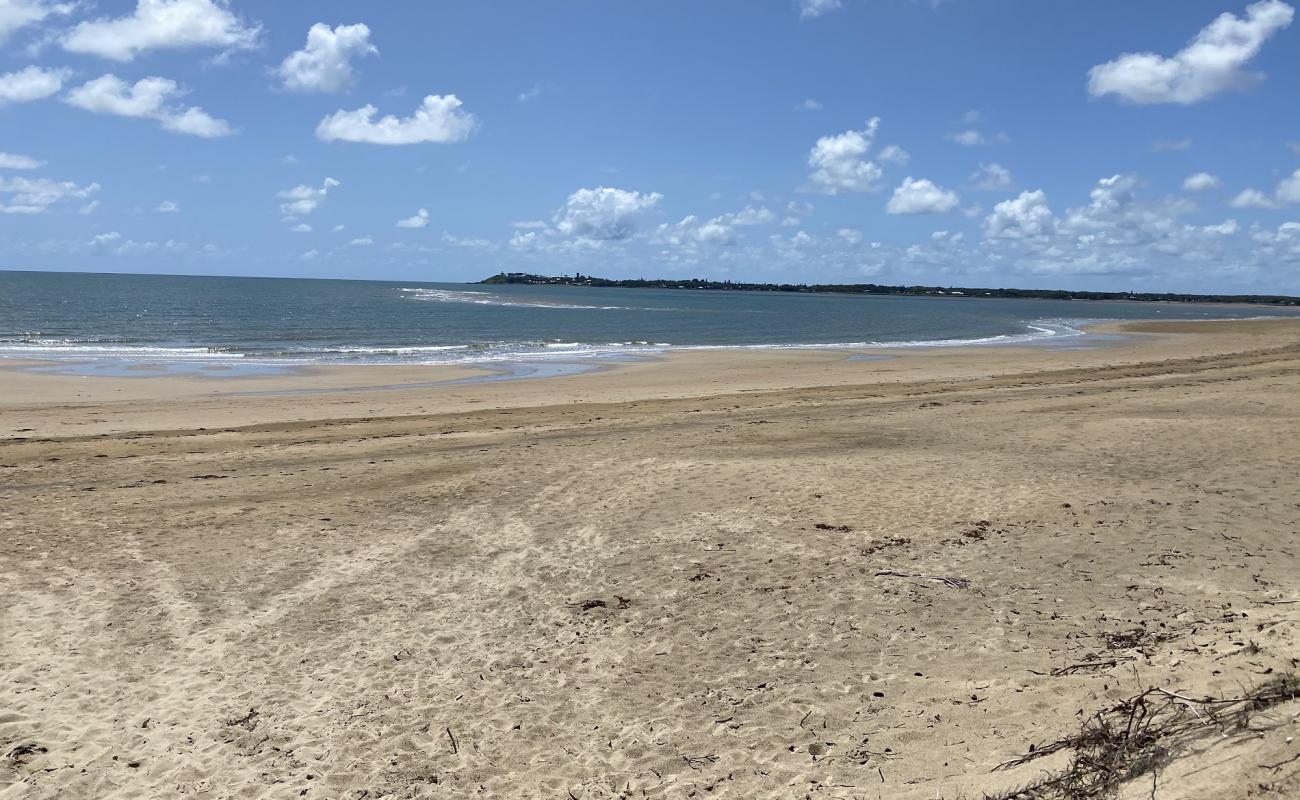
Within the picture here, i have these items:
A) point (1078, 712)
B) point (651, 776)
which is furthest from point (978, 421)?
point (651, 776)

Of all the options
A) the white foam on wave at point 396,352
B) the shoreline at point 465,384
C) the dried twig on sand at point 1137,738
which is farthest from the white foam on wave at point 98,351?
the dried twig on sand at point 1137,738

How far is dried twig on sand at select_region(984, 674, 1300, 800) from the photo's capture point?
3.81m

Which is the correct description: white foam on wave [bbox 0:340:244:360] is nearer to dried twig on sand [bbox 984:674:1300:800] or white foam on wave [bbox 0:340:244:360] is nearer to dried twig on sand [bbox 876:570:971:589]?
dried twig on sand [bbox 876:570:971:589]

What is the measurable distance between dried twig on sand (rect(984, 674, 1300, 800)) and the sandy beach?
3.2 inches

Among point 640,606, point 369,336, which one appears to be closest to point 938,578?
point 640,606

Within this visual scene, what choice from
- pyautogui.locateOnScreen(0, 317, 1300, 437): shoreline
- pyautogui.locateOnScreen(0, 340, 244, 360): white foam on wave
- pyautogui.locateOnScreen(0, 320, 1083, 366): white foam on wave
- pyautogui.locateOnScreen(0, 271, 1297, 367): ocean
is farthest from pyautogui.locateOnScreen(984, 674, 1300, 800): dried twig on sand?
pyautogui.locateOnScreen(0, 340, 244, 360): white foam on wave

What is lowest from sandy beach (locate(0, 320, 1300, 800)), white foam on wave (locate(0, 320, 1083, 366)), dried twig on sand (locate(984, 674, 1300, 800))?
sandy beach (locate(0, 320, 1300, 800))

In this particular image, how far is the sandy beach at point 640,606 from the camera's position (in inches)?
195

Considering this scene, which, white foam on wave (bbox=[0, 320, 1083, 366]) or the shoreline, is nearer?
the shoreline

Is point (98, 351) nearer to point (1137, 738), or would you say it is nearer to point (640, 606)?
point (640, 606)

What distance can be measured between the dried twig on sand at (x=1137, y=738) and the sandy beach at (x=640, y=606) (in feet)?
0.26

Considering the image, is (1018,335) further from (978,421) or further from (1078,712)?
(1078,712)

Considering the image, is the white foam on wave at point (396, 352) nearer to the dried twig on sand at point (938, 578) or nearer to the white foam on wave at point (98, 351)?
the white foam on wave at point (98, 351)

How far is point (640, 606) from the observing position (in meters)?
7.32
